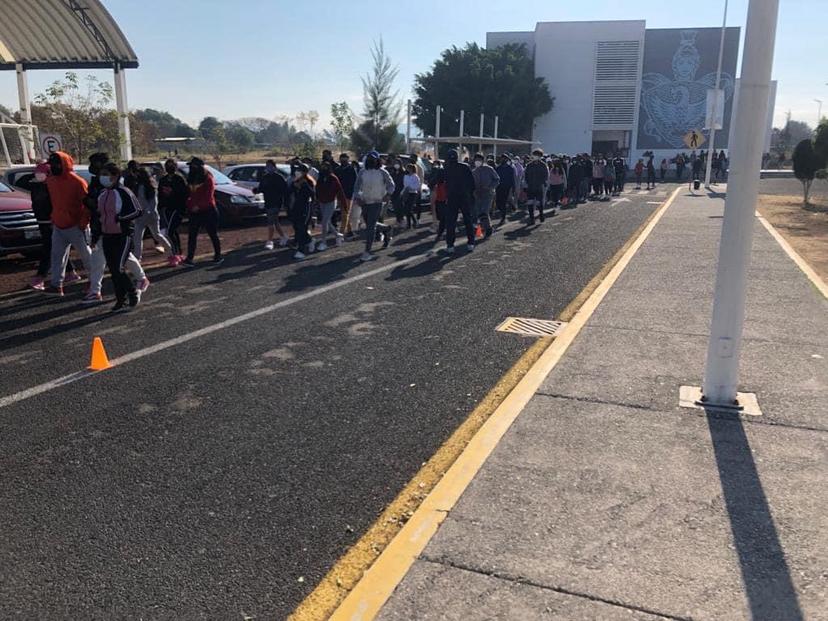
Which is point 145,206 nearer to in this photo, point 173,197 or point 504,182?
point 173,197

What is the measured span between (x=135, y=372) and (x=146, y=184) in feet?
19.4

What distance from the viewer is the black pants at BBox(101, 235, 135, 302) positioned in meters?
8.30

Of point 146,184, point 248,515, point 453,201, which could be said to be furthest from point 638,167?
point 248,515

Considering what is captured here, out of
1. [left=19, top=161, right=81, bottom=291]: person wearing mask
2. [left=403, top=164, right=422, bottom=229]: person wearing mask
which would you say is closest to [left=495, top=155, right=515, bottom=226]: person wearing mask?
[left=403, top=164, right=422, bottom=229]: person wearing mask

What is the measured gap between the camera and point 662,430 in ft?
14.9

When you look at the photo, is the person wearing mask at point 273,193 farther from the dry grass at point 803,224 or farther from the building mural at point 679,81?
the building mural at point 679,81

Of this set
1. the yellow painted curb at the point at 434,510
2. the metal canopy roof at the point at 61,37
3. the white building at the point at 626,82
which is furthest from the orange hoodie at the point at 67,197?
the white building at the point at 626,82

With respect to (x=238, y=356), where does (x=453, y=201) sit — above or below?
above

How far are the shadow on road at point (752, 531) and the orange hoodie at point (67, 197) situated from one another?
778 centimetres

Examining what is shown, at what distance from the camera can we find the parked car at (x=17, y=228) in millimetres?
11094

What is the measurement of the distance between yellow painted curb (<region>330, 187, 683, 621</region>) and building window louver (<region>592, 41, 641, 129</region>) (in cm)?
6163

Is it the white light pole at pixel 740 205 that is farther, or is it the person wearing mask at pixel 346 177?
the person wearing mask at pixel 346 177

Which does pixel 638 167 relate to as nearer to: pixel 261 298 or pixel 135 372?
pixel 261 298

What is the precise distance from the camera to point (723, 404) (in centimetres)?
492
